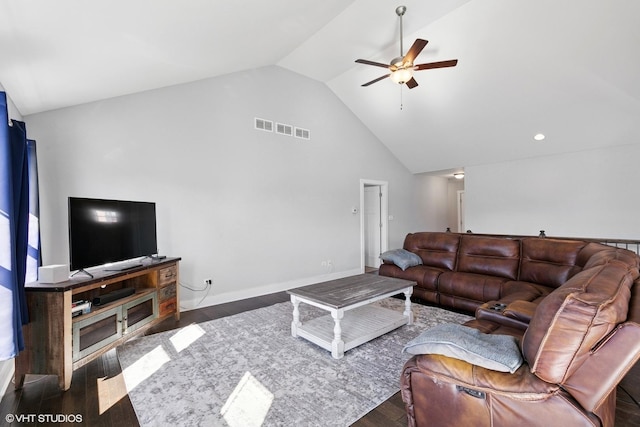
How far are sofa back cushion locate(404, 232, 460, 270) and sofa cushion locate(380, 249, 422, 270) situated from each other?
174 millimetres

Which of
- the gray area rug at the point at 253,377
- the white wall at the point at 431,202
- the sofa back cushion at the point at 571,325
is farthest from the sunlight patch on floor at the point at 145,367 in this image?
the white wall at the point at 431,202

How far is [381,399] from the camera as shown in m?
1.98

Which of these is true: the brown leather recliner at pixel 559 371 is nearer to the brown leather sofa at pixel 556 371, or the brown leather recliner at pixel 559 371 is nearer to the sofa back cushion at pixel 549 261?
the brown leather sofa at pixel 556 371

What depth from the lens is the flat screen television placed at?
2.42 meters

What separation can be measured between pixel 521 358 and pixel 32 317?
3.09m

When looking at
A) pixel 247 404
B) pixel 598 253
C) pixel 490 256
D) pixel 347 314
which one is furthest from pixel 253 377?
pixel 490 256

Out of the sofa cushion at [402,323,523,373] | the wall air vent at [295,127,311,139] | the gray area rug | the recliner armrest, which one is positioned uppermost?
the wall air vent at [295,127,311,139]

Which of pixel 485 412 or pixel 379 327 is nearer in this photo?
pixel 485 412

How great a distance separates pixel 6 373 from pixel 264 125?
3.88m

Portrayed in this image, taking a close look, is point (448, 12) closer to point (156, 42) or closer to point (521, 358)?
point (156, 42)

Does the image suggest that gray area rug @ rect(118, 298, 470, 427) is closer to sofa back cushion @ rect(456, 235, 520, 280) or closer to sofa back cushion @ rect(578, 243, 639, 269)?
sofa back cushion @ rect(456, 235, 520, 280)

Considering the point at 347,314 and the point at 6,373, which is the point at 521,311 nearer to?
the point at 347,314

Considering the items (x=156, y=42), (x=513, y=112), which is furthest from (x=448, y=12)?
(x=156, y=42)

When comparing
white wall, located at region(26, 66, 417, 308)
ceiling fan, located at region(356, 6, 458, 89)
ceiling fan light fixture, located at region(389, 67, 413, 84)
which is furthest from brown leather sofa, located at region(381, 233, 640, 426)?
white wall, located at region(26, 66, 417, 308)
